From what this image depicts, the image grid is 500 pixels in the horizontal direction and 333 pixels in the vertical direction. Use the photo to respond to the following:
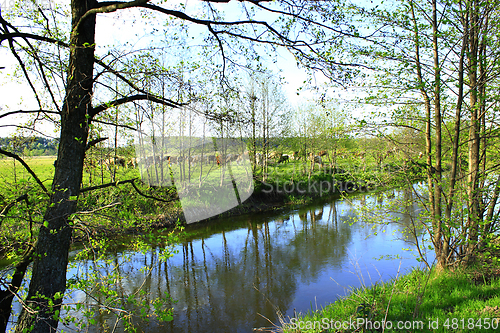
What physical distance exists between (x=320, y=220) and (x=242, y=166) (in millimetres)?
6060

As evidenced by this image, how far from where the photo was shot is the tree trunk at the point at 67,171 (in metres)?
3.80

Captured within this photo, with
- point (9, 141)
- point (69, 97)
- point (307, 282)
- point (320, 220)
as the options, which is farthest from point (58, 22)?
point (320, 220)

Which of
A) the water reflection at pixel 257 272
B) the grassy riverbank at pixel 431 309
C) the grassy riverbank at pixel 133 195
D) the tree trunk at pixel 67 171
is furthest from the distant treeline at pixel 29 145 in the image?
the grassy riverbank at pixel 431 309

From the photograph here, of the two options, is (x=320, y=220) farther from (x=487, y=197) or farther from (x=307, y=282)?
(x=487, y=197)

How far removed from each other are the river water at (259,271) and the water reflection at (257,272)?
0.07 feet

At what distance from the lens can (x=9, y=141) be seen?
448 cm

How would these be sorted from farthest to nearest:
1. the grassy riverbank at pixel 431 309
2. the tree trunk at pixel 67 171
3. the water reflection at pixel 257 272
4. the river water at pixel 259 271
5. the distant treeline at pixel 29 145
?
the water reflection at pixel 257 272 < the river water at pixel 259 271 < the distant treeline at pixel 29 145 < the grassy riverbank at pixel 431 309 < the tree trunk at pixel 67 171

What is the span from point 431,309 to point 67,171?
577cm

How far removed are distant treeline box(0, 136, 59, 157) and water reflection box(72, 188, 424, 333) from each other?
8.13 ft

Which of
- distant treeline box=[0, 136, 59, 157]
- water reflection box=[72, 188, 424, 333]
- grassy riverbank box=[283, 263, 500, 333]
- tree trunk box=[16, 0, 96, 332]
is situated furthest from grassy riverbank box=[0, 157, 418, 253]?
grassy riverbank box=[283, 263, 500, 333]

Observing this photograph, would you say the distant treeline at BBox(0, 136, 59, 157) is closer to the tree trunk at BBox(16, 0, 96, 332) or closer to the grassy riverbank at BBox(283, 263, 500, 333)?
the tree trunk at BBox(16, 0, 96, 332)

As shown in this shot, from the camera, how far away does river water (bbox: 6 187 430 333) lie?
6.30 metres

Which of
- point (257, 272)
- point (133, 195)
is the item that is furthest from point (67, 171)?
point (257, 272)

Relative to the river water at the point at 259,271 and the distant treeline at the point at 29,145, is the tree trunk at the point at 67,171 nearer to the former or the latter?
the river water at the point at 259,271
